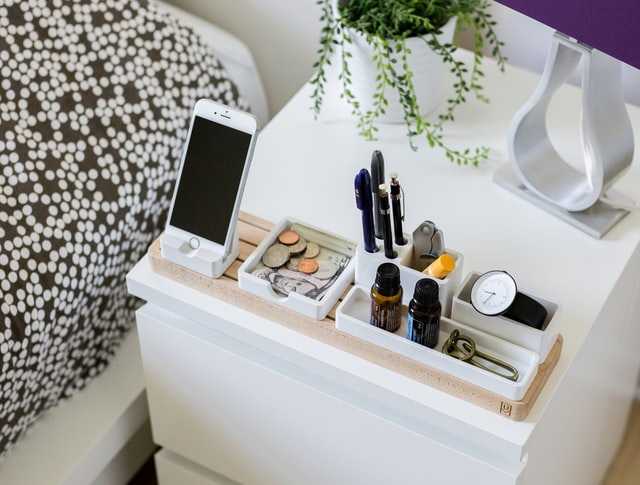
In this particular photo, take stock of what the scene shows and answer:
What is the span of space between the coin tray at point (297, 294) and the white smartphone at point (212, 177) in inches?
1.2

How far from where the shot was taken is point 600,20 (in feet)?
2.68

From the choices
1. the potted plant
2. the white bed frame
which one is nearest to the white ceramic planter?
the potted plant

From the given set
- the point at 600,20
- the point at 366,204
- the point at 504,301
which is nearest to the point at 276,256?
the point at 366,204

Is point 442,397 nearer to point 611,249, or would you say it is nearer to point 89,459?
point 611,249

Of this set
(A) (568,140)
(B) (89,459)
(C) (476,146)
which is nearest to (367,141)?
(C) (476,146)

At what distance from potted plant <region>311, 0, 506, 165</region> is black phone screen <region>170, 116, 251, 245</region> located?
0.23 metres

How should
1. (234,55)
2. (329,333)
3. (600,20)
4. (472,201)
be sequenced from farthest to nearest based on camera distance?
(234,55), (472,201), (329,333), (600,20)

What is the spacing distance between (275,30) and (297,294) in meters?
0.70

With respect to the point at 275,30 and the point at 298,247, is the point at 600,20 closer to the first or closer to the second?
Result: the point at 298,247

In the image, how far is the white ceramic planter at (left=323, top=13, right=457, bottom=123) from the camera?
1.12 meters

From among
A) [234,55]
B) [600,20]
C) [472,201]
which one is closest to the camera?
[600,20]

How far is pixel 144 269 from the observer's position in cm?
102

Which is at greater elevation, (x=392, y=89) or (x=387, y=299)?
(x=392, y=89)

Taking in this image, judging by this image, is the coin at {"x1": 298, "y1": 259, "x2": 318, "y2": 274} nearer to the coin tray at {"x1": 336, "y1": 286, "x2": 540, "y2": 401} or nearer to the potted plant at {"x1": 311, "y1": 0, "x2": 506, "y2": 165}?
the coin tray at {"x1": 336, "y1": 286, "x2": 540, "y2": 401}
